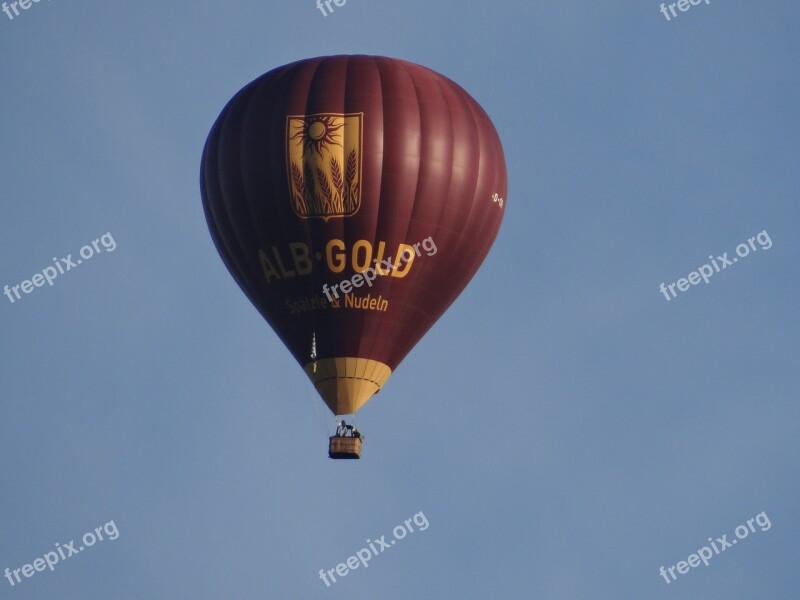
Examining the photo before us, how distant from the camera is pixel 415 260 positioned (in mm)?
52656

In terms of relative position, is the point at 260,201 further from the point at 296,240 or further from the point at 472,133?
the point at 472,133

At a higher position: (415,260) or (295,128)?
(295,128)

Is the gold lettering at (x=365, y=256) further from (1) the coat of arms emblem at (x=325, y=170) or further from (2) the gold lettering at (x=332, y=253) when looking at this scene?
(1) the coat of arms emblem at (x=325, y=170)

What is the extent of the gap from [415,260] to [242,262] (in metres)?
3.51

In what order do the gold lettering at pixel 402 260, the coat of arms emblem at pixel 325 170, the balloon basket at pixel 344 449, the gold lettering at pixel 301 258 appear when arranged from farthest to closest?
the gold lettering at pixel 402 260 → the gold lettering at pixel 301 258 → the coat of arms emblem at pixel 325 170 → the balloon basket at pixel 344 449

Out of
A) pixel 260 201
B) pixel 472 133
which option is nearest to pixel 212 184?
pixel 260 201

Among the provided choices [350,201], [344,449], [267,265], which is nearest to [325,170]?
[350,201]

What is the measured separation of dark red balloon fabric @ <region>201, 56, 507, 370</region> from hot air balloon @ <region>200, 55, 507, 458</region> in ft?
0.07

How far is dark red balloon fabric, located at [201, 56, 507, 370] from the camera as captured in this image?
52.2 metres

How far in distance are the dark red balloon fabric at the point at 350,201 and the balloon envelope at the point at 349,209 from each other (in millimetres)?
20

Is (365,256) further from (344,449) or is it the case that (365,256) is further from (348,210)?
(344,449)

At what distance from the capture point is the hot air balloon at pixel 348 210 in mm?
52188

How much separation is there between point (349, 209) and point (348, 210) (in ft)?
0.09

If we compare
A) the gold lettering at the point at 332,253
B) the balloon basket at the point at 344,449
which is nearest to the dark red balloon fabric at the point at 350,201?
the gold lettering at the point at 332,253
